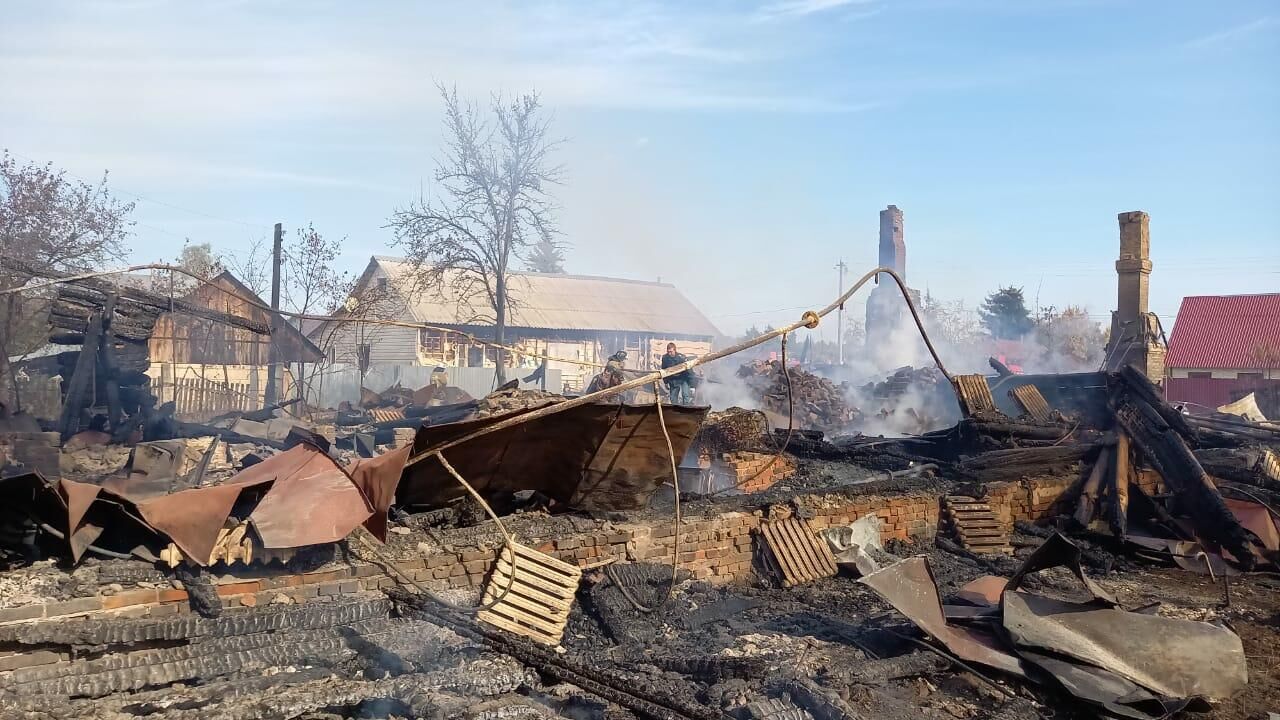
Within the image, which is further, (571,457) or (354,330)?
(354,330)

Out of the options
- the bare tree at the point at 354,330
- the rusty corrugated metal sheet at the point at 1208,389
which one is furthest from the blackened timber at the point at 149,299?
the rusty corrugated metal sheet at the point at 1208,389

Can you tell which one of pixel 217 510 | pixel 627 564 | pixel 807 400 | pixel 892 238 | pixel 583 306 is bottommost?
pixel 627 564

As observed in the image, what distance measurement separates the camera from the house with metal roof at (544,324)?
103 ft

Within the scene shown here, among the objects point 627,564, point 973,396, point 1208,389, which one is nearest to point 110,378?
point 627,564

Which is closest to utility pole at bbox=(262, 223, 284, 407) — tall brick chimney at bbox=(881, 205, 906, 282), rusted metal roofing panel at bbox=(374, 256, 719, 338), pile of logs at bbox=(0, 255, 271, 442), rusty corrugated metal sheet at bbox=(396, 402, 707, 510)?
pile of logs at bbox=(0, 255, 271, 442)

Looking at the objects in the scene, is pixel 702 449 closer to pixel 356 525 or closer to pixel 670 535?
pixel 670 535

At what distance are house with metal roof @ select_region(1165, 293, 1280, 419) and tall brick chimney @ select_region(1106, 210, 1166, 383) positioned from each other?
39.3 feet

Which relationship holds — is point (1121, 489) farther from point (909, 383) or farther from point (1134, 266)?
point (909, 383)

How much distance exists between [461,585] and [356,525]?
41.3 inches

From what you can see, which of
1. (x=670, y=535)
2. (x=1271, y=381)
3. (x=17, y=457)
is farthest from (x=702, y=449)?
(x=1271, y=381)

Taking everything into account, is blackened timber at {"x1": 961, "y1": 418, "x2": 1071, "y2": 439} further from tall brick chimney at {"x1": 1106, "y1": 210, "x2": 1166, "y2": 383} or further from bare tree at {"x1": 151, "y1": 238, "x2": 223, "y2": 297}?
bare tree at {"x1": 151, "y1": 238, "x2": 223, "y2": 297}

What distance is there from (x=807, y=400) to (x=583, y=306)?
63.8ft

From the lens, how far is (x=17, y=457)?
1073 cm

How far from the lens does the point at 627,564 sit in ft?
23.2
